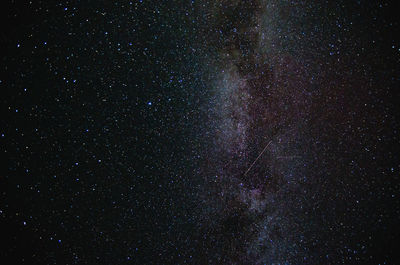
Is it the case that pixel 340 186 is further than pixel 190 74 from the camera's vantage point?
Yes

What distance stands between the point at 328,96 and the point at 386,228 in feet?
2.67

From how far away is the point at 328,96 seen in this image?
3.13 ft

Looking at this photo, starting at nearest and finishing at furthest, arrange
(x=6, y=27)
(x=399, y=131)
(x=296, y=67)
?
(x=6, y=27), (x=296, y=67), (x=399, y=131)

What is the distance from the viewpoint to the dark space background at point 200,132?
2.40 ft

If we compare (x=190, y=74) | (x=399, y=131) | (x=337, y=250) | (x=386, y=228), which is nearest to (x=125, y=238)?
(x=190, y=74)

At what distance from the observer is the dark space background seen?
0.73 meters

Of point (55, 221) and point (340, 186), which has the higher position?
point (55, 221)

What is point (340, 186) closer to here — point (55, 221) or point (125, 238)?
point (125, 238)

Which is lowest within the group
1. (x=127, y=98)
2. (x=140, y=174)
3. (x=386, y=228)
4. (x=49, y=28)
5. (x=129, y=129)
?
(x=386, y=228)

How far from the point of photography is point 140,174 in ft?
2.71

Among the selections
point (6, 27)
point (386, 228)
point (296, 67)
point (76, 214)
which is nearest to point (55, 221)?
point (76, 214)

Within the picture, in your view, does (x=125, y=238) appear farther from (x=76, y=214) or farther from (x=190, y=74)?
(x=190, y=74)

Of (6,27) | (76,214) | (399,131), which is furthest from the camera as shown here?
(399,131)

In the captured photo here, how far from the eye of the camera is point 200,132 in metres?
0.88
